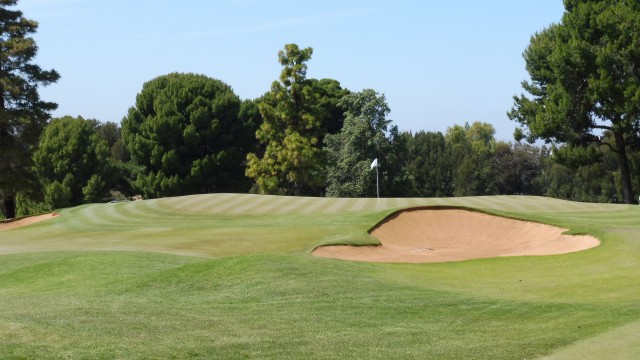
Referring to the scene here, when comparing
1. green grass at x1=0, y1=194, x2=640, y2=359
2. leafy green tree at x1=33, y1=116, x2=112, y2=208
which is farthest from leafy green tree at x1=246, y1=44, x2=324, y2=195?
green grass at x1=0, y1=194, x2=640, y2=359

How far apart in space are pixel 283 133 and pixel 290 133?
1.16 meters

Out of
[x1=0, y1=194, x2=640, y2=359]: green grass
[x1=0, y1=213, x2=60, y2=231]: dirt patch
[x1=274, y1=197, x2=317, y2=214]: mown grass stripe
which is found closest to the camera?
[x1=0, y1=194, x2=640, y2=359]: green grass

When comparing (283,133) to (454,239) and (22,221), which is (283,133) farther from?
(454,239)

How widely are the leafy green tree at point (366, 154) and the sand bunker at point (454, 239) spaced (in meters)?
35.3

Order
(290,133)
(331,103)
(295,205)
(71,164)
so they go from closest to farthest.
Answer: (295,205) < (290,133) < (71,164) < (331,103)

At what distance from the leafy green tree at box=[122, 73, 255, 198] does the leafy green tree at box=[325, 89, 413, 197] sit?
10.9 metres

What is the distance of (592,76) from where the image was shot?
53.9 m

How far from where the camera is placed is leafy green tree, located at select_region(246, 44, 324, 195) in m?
67.0

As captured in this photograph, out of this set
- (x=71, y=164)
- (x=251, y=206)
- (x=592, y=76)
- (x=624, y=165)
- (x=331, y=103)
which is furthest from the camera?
(x=331, y=103)

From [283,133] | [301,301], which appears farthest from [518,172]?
[301,301]

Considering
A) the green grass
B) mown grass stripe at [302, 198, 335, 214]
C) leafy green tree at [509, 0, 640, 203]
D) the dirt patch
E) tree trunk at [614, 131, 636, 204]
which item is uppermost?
leafy green tree at [509, 0, 640, 203]

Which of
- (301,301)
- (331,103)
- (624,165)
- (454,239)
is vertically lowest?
(301,301)

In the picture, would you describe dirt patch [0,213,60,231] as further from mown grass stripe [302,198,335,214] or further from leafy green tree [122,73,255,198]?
leafy green tree [122,73,255,198]

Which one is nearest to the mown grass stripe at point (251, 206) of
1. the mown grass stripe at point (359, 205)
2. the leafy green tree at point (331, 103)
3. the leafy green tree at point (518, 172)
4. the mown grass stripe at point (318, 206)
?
the mown grass stripe at point (318, 206)
